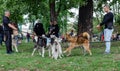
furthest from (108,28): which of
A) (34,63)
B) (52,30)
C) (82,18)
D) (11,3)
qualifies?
(82,18)

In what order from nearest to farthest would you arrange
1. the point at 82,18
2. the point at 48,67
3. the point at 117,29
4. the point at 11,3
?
the point at 48,67 → the point at 11,3 → the point at 82,18 → the point at 117,29

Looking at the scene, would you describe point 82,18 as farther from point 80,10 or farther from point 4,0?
point 4,0

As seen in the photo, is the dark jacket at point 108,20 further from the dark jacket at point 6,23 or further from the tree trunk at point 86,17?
the tree trunk at point 86,17

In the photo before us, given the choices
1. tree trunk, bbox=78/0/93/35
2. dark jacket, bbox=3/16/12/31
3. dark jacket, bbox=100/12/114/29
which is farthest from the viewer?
tree trunk, bbox=78/0/93/35

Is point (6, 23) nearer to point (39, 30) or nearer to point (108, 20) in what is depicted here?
point (39, 30)

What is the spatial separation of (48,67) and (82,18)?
12856 mm

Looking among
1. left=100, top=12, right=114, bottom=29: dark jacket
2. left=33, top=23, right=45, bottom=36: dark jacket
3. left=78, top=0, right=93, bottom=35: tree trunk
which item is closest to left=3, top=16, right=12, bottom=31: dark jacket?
left=33, top=23, right=45, bottom=36: dark jacket

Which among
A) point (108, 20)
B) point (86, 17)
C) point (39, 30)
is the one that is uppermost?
point (108, 20)

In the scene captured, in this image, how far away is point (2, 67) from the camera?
13.0m

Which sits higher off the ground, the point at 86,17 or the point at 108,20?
the point at 108,20

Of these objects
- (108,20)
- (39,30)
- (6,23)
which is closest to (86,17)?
(39,30)

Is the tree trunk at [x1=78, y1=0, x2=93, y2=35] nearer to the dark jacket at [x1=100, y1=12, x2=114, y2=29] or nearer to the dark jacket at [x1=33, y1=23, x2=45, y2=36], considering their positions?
the dark jacket at [x1=33, y1=23, x2=45, y2=36]

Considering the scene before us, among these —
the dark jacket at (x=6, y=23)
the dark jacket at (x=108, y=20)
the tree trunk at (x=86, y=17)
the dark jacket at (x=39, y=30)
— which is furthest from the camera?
the tree trunk at (x=86, y=17)

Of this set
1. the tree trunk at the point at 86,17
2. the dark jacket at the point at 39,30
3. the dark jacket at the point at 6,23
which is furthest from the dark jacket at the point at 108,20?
the tree trunk at the point at 86,17
